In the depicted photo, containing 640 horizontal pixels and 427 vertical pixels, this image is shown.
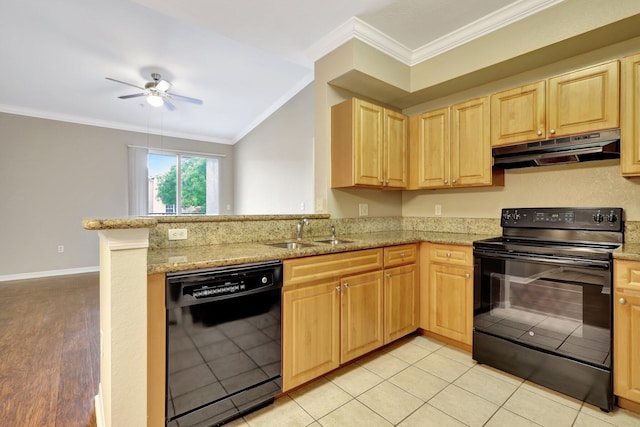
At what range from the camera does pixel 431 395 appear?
72.7 inches

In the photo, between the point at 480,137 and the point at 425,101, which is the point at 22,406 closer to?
the point at 480,137

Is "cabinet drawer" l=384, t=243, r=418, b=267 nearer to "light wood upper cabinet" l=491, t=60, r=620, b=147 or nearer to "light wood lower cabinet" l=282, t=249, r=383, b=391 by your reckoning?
"light wood lower cabinet" l=282, t=249, r=383, b=391

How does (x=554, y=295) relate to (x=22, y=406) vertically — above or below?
above

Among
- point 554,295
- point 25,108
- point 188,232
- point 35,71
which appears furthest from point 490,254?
point 25,108

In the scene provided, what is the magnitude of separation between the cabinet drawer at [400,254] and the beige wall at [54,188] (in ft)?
18.3

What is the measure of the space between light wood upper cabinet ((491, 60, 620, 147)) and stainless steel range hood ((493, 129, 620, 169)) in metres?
0.04

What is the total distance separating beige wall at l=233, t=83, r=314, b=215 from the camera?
189 inches

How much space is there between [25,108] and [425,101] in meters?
6.22

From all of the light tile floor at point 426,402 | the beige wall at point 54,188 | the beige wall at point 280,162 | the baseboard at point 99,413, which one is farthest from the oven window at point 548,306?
the beige wall at point 54,188

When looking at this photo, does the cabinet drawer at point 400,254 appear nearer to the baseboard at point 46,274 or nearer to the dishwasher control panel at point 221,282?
the dishwasher control panel at point 221,282

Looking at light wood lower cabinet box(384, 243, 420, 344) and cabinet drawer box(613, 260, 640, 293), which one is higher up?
cabinet drawer box(613, 260, 640, 293)

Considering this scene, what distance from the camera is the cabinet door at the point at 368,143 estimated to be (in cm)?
255

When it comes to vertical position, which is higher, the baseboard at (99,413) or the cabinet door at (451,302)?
the cabinet door at (451,302)

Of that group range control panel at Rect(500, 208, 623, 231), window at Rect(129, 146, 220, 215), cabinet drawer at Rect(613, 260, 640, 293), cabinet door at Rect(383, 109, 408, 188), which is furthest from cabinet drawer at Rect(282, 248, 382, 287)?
window at Rect(129, 146, 220, 215)
